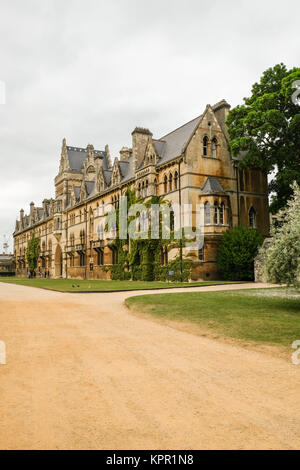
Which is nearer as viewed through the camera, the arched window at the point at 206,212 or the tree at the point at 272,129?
the tree at the point at 272,129

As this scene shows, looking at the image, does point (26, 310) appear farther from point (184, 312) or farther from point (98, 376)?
point (98, 376)

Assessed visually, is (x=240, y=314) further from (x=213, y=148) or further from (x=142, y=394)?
(x=213, y=148)

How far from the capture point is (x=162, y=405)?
5.32 meters

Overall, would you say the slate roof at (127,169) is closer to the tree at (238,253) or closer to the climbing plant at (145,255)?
the climbing plant at (145,255)

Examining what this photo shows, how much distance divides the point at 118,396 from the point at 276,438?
2.35 metres

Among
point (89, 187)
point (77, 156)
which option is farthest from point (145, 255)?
point (77, 156)

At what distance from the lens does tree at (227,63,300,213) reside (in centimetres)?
3219

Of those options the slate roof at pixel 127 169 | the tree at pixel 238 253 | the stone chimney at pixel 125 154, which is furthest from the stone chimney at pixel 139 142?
the tree at pixel 238 253

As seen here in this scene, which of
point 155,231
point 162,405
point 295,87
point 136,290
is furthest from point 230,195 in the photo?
point 162,405

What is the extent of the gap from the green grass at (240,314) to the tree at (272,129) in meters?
19.1

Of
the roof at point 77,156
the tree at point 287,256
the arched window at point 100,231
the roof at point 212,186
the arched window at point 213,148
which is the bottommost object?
the tree at point 287,256

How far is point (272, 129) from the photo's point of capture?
105ft

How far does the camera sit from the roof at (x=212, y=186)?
3522 cm

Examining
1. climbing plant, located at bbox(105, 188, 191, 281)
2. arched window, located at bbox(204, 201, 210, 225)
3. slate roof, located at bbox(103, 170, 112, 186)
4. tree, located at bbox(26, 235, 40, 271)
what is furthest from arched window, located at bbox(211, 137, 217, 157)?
tree, located at bbox(26, 235, 40, 271)
